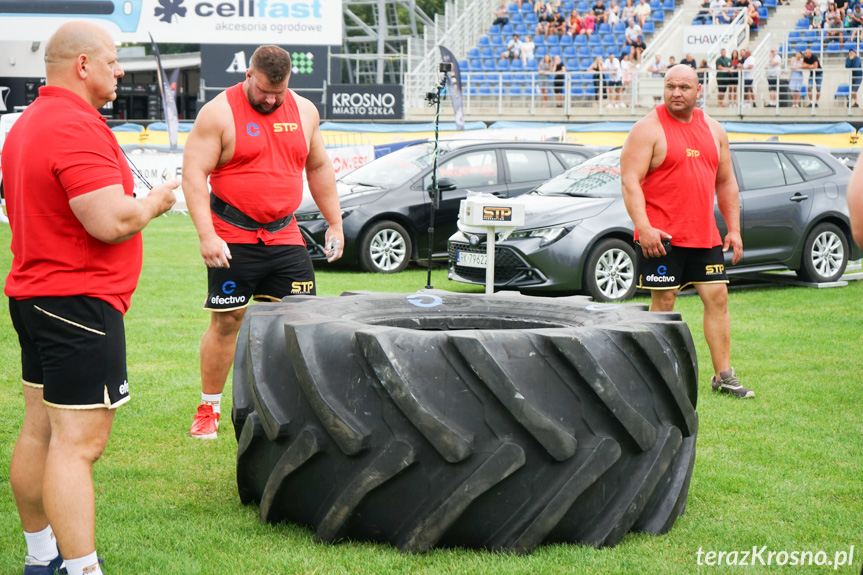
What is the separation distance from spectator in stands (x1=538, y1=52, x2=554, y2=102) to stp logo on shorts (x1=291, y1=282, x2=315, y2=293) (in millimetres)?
22161

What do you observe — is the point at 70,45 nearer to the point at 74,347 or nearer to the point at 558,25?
the point at 74,347

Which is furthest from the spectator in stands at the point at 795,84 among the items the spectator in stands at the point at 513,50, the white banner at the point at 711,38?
the spectator in stands at the point at 513,50

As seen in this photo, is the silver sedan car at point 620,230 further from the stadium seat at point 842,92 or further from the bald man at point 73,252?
the stadium seat at point 842,92

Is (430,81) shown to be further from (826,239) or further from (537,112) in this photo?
(826,239)

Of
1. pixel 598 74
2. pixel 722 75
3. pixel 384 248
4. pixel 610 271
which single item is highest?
pixel 598 74

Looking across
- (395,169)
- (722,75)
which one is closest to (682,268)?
(395,169)

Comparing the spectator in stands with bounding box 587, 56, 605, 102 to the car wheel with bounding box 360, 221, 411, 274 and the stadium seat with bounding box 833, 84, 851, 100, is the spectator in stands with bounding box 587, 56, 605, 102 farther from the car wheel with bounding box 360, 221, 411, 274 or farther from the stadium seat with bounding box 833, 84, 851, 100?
the car wheel with bounding box 360, 221, 411, 274

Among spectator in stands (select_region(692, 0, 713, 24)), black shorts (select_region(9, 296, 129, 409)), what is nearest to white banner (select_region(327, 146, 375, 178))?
spectator in stands (select_region(692, 0, 713, 24))

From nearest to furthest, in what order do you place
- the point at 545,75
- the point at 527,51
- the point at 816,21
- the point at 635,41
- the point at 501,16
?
the point at 816,21, the point at 545,75, the point at 635,41, the point at 527,51, the point at 501,16

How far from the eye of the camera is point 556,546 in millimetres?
3500

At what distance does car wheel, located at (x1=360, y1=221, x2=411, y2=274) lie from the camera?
12.1 m

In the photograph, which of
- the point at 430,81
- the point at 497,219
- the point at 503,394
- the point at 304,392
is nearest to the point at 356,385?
the point at 304,392

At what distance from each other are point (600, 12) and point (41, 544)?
29.8 m

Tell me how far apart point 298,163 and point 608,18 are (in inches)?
1069
